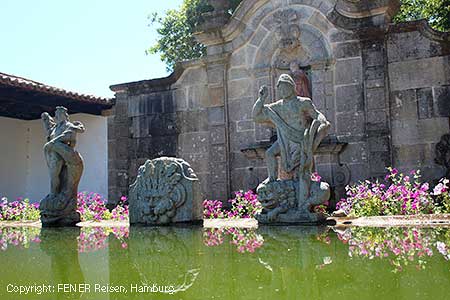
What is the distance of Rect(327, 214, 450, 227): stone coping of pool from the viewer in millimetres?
5531

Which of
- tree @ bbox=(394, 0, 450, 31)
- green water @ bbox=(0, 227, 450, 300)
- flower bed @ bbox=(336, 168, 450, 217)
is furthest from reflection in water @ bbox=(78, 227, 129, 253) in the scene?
tree @ bbox=(394, 0, 450, 31)

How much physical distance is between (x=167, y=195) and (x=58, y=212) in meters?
1.87

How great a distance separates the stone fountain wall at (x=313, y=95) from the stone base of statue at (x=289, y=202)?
327 cm

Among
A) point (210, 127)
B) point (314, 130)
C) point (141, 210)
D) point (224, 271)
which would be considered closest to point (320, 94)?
point (210, 127)

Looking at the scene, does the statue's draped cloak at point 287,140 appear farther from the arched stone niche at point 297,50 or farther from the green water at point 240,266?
the arched stone niche at point 297,50

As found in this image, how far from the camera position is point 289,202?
625 cm

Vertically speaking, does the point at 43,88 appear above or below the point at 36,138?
above

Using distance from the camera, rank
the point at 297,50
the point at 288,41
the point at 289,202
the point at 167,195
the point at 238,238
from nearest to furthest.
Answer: the point at 238,238 → the point at 289,202 → the point at 167,195 → the point at 288,41 → the point at 297,50

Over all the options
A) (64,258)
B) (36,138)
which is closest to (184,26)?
(36,138)

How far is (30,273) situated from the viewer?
11.1 ft

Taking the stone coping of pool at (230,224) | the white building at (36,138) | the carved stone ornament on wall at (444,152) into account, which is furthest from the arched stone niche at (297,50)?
the white building at (36,138)

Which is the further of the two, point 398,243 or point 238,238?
point 238,238

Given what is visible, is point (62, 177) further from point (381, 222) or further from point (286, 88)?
point (381, 222)

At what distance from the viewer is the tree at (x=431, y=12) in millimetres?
12602
